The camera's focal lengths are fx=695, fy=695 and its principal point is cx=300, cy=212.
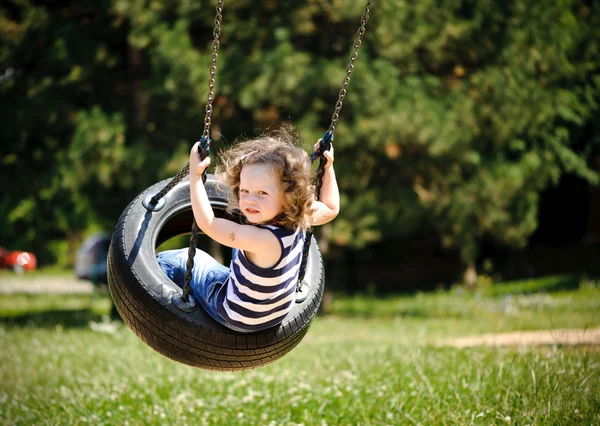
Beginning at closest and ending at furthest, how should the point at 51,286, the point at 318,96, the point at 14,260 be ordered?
the point at 318,96, the point at 51,286, the point at 14,260

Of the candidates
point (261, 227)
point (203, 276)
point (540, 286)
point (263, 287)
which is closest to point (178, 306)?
point (203, 276)

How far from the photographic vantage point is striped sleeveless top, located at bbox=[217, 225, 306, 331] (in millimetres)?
2861

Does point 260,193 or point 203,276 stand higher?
point 260,193

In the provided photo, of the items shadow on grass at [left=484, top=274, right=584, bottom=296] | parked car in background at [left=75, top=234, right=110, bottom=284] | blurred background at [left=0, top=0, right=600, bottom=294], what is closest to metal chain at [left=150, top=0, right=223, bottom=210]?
blurred background at [left=0, top=0, right=600, bottom=294]

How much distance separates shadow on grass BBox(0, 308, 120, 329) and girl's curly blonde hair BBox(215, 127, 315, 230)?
791cm

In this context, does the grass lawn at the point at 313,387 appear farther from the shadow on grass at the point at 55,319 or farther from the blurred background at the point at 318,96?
the blurred background at the point at 318,96

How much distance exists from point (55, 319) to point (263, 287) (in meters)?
9.58

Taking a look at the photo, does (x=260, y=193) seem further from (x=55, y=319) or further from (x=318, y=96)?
(x=55, y=319)

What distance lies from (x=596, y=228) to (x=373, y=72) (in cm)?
1043

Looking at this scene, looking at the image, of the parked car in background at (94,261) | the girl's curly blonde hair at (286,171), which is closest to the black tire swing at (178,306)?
the girl's curly blonde hair at (286,171)

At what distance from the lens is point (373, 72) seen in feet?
33.6

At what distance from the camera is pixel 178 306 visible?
2.98 m

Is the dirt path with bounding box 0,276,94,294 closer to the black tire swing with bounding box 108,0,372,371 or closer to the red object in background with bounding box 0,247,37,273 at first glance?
the red object in background with bounding box 0,247,37,273

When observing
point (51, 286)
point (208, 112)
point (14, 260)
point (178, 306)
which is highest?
point (208, 112)
